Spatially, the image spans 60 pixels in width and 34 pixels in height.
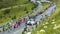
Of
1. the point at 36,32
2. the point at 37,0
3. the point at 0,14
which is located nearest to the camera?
the point at 36,32

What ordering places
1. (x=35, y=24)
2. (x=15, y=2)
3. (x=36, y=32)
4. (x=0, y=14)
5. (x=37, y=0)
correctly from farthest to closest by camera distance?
1. (x=37, y=0)
2. (x=15, y=2)
3. (x=0, y=14)
4. (x=35, y=24)
5. (x=36, y=32)

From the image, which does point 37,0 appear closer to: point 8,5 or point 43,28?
point 8,5

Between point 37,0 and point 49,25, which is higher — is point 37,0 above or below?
below

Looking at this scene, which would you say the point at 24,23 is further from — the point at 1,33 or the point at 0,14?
the point at 0,14

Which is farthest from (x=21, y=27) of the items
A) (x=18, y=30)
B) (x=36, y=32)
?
(x=36, y=32)

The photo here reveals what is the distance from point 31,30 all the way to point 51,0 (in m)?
49.1

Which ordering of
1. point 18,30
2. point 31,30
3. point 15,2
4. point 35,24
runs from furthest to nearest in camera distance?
1. point 15,2
2. point 35,24
3. point 18,30
4. point 31,30

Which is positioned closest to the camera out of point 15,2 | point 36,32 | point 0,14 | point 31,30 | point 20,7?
point 36,32

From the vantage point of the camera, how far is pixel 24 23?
43.7 meters

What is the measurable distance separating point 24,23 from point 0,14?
28.1 meters

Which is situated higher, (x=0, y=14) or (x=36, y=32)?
(x=36, y=32)

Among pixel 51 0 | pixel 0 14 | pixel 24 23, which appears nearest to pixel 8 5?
pixel 0 14

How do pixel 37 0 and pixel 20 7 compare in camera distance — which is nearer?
pixel 20 7

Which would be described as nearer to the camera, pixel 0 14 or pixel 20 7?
pixel 0 14
